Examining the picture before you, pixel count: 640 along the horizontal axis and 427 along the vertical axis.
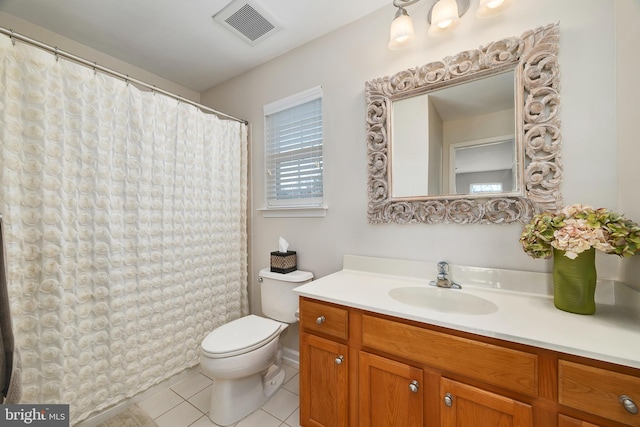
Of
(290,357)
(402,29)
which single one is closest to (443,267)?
(402,29)

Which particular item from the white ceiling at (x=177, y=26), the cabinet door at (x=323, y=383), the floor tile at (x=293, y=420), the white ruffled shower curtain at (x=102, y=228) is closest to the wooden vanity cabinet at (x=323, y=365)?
the cabinet door at (x=323, y=383)

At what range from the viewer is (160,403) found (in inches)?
60.9

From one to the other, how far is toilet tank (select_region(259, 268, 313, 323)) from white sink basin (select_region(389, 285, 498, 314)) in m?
0.69

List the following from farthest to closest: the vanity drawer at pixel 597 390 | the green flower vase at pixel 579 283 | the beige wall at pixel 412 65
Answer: the beige wall at pixel 412 65
the green flower vase at pixel 579 283
the vanity drawer at pixel 597 390

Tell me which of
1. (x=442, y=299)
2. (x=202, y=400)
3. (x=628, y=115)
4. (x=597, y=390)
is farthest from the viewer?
(x=202, y=400)

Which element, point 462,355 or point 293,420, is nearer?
point 462,355

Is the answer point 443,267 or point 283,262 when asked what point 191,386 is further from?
point 443,267

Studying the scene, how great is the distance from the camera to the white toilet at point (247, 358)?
1340mm

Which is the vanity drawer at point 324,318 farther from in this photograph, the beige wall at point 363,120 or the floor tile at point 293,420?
the floor tile at point 293,420

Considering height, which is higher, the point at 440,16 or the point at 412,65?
the point at 440,16

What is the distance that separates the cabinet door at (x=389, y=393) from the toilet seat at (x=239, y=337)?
655mm

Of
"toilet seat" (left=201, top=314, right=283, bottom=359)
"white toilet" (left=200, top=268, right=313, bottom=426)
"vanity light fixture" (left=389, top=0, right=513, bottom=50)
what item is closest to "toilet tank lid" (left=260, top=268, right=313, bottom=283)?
"white toilet" (left=200, top=268, right=313, bottom=426)

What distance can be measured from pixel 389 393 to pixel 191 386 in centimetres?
146

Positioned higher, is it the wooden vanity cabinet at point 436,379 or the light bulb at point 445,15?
the light bulb at point 445,15
